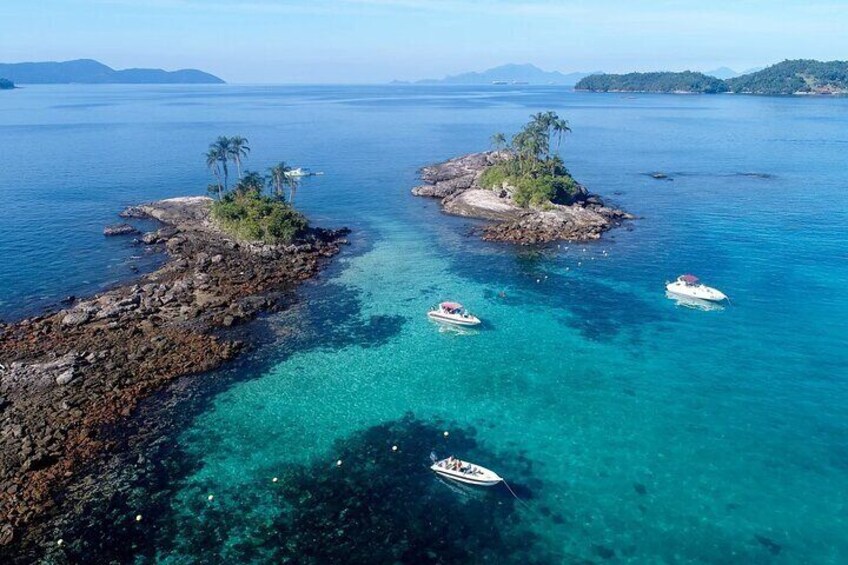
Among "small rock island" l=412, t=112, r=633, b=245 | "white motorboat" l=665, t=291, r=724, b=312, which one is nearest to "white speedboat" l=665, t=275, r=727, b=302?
"white motorboat" l=665, t=291, r=724, b=312

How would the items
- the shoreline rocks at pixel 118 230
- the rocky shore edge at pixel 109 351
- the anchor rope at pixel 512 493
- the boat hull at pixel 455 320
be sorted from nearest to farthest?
1. the anchor rope at pixel 512 493
2. the rocky shore edge at pixel 109 351
3. the boat hull at pixel 455 320
4. the shoreline rocks at pixel 118 230

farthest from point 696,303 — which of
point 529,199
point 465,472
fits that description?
point 529,199

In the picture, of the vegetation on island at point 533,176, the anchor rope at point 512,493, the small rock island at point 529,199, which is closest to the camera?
the anchor rope at point 512,493

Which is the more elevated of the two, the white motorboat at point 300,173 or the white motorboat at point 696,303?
the white motorboat at point 300,173

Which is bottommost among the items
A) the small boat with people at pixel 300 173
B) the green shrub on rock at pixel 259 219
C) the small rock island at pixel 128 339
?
the small rock island at pixel 128 339

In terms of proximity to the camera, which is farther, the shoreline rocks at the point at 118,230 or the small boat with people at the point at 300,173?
the small boat with people at the point at 300,173

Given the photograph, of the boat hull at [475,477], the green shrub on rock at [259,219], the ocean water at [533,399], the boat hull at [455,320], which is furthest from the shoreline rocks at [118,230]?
the boat hull at [475,477]

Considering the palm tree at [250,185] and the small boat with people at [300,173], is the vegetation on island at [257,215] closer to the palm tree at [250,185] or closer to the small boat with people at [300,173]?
the palm tree at [250,185]
